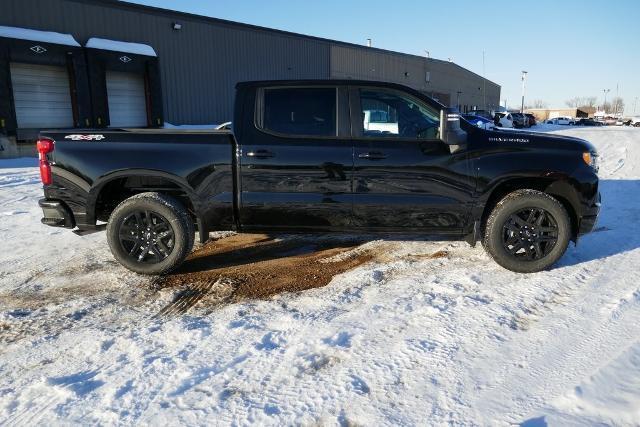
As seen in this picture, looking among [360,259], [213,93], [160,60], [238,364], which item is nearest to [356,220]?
[360,259]

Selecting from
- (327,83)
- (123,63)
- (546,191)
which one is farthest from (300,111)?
(123,63)

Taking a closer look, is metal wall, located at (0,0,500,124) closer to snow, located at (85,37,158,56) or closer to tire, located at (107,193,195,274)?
snow, located at (85,37,158,56)

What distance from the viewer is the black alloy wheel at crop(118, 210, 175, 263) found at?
466 centimetres

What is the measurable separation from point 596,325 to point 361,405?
2067 millimetres

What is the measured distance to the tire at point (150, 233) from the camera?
459cm

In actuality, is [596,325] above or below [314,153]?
below

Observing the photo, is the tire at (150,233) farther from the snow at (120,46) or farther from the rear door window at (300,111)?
the snow at (120,46)

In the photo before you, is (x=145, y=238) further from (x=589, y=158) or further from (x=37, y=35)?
(x=37, y=35)

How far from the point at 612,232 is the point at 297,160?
4.29 m

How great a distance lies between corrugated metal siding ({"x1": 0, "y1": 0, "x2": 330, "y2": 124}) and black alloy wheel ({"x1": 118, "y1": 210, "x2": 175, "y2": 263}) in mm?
15867

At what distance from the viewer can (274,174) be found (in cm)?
459

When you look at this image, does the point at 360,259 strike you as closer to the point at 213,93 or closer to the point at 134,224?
the point at 134,224

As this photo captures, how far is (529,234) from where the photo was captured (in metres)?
4.64

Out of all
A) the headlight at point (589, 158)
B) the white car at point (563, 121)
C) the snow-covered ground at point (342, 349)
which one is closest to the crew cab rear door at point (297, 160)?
the snow-covered ground at point (342, 349)
